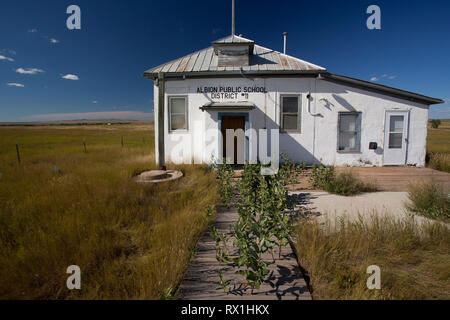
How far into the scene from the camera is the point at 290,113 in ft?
28.6

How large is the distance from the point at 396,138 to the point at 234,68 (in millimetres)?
7900

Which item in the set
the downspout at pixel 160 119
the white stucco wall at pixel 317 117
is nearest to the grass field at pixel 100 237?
the downspout at pixel 160 119

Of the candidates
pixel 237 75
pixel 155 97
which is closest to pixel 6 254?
pixel 155 97

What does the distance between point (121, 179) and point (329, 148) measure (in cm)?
834

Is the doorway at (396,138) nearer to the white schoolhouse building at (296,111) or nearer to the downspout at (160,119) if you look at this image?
the white schoolhouse building at (296,111)

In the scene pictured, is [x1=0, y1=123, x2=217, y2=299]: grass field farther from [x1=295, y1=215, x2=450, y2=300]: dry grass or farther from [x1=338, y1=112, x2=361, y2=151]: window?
[x1=338, y1=112, x2=361, y2=151]: window

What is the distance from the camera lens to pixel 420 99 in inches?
332

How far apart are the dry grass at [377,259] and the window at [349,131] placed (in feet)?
20.0

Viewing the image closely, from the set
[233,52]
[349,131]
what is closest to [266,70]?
[233,52]

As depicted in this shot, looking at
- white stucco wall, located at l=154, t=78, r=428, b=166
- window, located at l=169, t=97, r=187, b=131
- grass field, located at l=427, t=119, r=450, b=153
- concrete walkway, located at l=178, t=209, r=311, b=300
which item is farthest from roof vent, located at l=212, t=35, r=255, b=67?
grass field, located at l=427, t=119, r=450, b=153

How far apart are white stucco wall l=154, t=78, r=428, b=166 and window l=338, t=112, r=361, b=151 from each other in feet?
0.71

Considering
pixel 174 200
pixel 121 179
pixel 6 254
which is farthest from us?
pixel 121 179

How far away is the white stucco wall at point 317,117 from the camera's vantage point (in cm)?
852
